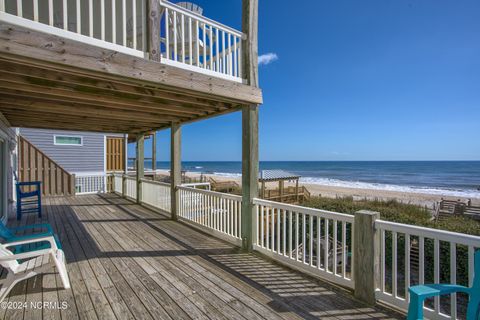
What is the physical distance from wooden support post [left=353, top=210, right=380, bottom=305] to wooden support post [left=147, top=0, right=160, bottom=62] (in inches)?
112

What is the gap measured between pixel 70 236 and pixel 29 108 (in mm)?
2456

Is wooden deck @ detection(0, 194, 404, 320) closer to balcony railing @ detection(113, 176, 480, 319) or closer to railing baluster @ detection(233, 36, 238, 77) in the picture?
balcony railing @ detection(113, 176, 480, 319)

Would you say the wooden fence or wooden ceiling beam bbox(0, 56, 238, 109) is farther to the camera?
the wooden fence

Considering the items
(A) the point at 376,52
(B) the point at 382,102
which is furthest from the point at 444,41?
(B) the point at 382,102

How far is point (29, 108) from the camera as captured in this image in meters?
4.26

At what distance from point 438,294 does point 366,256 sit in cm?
97

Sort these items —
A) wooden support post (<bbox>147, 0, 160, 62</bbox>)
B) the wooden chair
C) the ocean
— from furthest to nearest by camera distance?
the ocean → the wooden chair → wooden support post (<bbox>147, 0, 160, 62</bbox>)

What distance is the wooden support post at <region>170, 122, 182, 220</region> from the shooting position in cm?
561

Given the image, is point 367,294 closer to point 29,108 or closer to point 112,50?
point 112,50

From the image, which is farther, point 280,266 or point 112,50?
point 280,266

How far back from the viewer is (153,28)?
268 cm

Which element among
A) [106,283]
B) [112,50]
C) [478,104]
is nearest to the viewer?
[112,50]

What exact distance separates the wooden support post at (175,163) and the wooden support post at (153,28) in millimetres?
3035

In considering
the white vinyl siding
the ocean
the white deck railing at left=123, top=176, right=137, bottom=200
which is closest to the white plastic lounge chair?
the white deck railing at left=123, top=176, right=137, bottom=200
